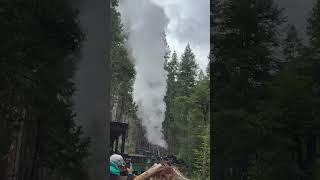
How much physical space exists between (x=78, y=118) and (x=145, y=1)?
337 inches

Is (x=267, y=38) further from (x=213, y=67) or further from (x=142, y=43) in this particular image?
(x=142, y=43)

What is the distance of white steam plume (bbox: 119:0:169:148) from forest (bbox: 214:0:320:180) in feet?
23.1

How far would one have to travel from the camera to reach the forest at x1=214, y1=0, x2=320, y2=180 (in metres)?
3.78

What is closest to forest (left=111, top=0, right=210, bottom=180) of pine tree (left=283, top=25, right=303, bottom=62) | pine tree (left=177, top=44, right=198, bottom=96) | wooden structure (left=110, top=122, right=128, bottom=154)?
pine tree (left=177, top=44, right=198, bottom=96)

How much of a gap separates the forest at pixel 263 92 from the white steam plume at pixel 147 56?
277 inches

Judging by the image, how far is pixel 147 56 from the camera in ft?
41.1

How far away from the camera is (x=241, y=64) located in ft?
14.4

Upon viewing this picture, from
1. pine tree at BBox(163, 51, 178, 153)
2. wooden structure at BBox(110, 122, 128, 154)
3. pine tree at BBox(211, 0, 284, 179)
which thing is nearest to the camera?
pine tree at BBox(211, 0, 284, 179)

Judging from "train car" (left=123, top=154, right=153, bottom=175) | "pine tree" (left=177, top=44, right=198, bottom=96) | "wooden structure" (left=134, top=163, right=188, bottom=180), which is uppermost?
"pine tree" (left=177, top=44, right=198, bottom=96)

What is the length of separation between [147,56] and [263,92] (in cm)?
853

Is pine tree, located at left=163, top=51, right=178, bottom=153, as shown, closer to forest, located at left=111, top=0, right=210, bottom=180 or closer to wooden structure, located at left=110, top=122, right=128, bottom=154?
forest, located at left=111, top=0, right=210, bottom=180

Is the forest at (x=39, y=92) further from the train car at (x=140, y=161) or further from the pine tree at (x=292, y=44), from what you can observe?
the train car at (x=140, y=161)

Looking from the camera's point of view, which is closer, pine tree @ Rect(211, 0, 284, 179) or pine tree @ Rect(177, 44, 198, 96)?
pine tree @ Rect(211, 0, 284, 179)

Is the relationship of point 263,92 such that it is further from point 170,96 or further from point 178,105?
point 170,96
